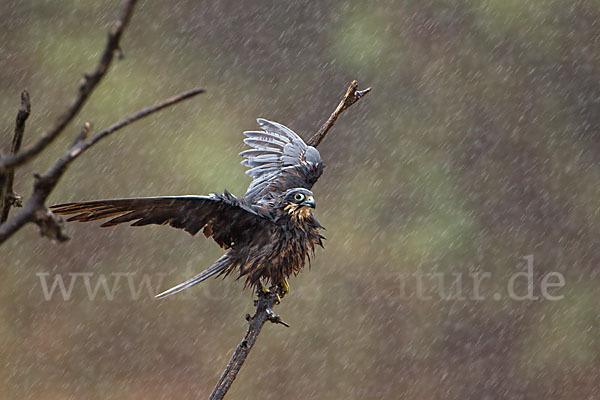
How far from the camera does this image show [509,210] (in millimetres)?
9930

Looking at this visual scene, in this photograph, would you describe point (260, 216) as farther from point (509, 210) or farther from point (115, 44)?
point (509, 210)

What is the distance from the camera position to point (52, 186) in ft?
4.06

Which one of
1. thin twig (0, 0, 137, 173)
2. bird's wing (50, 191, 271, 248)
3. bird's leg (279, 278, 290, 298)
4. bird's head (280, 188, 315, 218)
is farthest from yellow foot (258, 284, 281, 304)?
thin twig (0, 0, 137, 173)

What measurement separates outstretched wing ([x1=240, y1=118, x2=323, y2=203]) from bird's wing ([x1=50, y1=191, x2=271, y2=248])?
0.26 m

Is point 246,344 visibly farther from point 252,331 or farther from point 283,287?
point 283,287

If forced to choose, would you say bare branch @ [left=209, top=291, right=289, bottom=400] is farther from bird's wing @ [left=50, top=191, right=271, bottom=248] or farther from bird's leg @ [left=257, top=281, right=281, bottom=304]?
bird's wing @ [left=50, top=191, right=271, bottom=248]

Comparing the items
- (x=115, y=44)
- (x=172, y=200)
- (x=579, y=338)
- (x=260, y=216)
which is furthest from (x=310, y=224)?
(x=579, y=338)

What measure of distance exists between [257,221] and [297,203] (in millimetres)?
184

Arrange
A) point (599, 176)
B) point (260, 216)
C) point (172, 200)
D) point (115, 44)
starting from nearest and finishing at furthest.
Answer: point (115, 44)
point (172, 200)
point (260, 216)
point (599, 176)

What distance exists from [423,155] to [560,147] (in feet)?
5.99

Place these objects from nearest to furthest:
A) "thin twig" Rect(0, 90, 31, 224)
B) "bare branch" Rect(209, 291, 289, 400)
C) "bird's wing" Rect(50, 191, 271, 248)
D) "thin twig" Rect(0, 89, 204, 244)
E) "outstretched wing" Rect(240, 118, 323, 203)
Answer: "thin twig" Rect(0, 89, 204, 244)
"thin twig" Rect(0, 90, 31, 224)
"bare branch" Rect(209, 291, 289, 400)
"bird's wing" Rect(50, 191, 271, 248)
"outstretched wing" Rect(240, 118, 323, 203)

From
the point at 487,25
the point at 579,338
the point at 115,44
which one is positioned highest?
the point at 487,25

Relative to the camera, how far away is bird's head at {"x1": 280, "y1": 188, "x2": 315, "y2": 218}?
301 cm

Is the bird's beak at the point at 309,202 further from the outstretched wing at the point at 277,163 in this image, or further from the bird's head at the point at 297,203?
the outstretched wing at the point at 277,163
